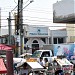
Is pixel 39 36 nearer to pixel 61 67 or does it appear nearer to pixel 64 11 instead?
pixel 64 11

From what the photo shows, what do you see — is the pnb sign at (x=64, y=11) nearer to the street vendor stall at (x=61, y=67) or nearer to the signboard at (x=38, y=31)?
the street vendor stall at (x=61, y=67)

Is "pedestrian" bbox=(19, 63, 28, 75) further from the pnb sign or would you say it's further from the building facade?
the building facade

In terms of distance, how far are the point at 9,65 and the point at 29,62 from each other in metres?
7.87

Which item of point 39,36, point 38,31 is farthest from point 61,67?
point 39,36

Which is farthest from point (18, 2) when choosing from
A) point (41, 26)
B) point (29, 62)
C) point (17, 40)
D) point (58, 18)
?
point (29, 62)

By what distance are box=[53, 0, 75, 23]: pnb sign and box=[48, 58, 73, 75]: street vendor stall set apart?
332 centimetres

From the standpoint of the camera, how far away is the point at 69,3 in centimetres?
2092

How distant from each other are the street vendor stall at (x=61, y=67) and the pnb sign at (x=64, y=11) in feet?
10.9

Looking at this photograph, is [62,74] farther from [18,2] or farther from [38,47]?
[38,47]

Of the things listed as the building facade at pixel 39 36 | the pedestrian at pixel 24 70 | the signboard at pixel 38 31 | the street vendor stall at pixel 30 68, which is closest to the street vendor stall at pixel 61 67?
the street vendor stall at pixel 30 68

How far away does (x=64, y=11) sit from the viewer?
22.0 metres

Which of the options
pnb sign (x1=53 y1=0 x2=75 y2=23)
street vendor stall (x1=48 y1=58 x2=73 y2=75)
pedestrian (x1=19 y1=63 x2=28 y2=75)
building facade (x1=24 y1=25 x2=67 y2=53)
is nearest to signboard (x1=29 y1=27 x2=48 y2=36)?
building facade (x1=24 y1=25 x2=67 y2=53)

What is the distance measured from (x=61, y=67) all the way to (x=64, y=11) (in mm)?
5556

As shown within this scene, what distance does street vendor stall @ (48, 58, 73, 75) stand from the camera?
17453 mm
